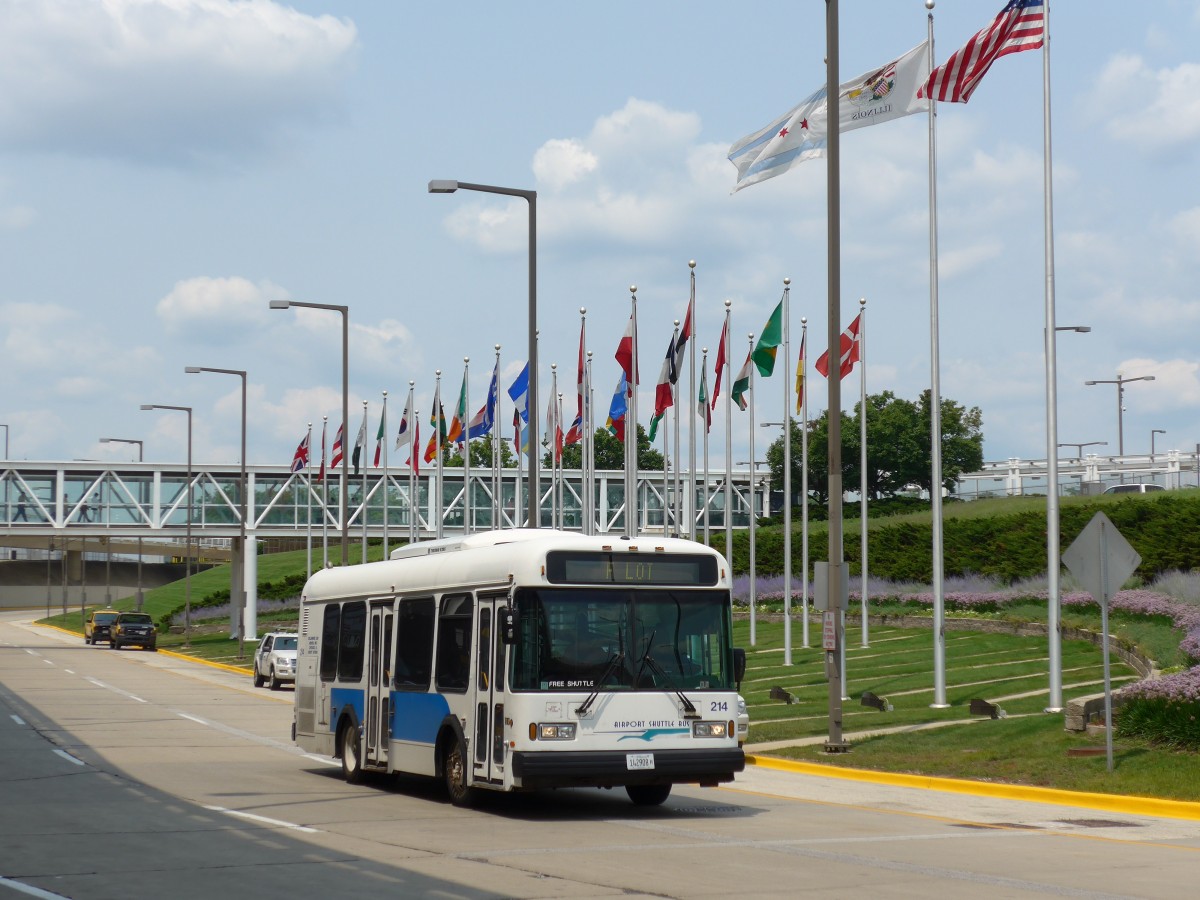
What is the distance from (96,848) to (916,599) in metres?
40.5

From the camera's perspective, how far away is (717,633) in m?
16.9

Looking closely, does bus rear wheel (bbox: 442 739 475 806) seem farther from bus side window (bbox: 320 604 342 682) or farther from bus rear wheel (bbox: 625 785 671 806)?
bus side window (bbox: 320 604 342 682)

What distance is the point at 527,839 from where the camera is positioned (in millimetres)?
14422

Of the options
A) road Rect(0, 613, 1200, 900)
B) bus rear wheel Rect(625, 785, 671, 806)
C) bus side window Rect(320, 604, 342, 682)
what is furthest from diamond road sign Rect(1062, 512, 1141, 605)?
bus side window Rect(320, 604, 342, 682)

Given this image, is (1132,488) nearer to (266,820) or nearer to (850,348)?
(850,348)

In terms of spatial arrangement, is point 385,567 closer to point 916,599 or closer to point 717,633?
point 717,633

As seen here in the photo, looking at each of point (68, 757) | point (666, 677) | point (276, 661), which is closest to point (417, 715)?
point (666, 677)

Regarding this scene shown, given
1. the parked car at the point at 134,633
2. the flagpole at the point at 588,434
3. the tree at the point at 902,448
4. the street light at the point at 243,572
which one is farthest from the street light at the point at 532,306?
the tree at the point at 902,448

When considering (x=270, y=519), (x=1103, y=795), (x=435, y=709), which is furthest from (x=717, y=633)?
(x=270, y=519)

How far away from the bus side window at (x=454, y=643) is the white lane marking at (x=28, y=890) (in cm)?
610

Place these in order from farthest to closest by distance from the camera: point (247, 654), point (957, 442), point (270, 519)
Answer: point (957, 442)
point (270, 519)
point (247, 654)

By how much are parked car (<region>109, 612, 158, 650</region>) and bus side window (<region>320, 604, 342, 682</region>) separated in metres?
Result: 55.0

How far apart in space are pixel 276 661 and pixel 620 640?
106 ft

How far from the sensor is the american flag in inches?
1036
